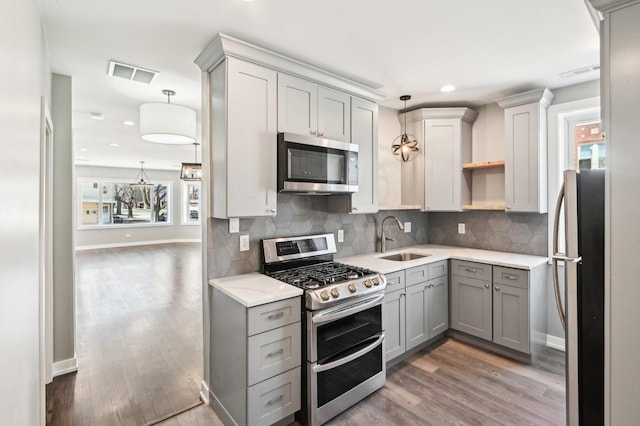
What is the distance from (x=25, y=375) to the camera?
4.11 feet

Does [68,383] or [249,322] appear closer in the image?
[249,322]

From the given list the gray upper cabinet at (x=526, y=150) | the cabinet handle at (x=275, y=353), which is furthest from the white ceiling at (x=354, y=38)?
the cabinet handle at (x=275, y=353)

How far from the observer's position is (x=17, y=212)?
3.55 feet

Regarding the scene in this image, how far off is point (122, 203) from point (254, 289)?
10085 millimetres

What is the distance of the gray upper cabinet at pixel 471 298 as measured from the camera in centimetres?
311

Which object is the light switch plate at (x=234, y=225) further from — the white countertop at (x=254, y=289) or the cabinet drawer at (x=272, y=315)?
the cabinet drawer at (x=272, y=315)

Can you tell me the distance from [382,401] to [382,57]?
2663 mm

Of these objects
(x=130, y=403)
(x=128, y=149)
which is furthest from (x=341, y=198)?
(x=128, y=149)

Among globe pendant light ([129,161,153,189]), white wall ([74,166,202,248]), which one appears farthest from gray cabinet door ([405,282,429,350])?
globe pendant light ([129,161,153,189])

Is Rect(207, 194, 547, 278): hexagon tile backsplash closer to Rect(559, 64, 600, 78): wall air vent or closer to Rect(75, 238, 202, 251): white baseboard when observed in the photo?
Rect(559, 64, 600, 78): wall air vent

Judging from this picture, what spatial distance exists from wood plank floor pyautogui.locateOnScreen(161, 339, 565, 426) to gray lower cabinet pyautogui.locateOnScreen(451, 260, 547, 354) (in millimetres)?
216

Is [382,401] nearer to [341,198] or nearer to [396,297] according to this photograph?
[396,297]

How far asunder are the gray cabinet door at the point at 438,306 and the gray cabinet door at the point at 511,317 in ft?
1.53

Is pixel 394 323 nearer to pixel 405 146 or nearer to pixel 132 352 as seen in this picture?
pixel 405 146
